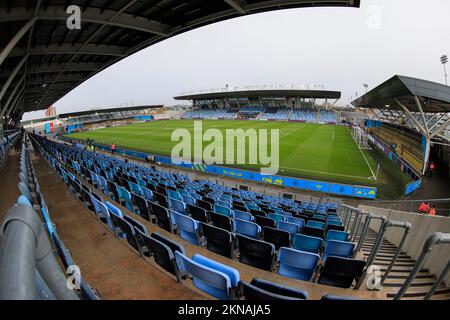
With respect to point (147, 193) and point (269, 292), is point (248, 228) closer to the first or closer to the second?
point (269, 292)

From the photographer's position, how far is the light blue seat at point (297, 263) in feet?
12.2

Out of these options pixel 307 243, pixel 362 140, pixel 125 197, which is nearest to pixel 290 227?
pixel 307 243

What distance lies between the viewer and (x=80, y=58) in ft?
72.7

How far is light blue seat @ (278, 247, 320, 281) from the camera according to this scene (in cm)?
371

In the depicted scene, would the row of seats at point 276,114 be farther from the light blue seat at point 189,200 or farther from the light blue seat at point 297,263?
the light blue seat at point 297,263

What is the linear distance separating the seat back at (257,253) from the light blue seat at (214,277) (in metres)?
1.17

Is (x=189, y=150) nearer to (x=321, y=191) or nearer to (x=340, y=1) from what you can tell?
(x=321, y=191)

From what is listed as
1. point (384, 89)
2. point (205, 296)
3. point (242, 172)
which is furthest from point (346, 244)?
point (384, 89)

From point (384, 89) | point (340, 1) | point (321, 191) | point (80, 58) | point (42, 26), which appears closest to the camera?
point (340, 1)

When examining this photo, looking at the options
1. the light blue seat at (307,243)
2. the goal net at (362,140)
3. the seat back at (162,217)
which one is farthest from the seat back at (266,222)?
the goal net at (362,140)

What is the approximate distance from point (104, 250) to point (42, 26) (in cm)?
1657

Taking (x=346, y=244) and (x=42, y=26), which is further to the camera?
(x=42, y=26)

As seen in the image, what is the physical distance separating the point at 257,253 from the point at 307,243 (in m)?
1.52

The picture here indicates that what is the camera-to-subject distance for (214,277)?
2680 millimetres
